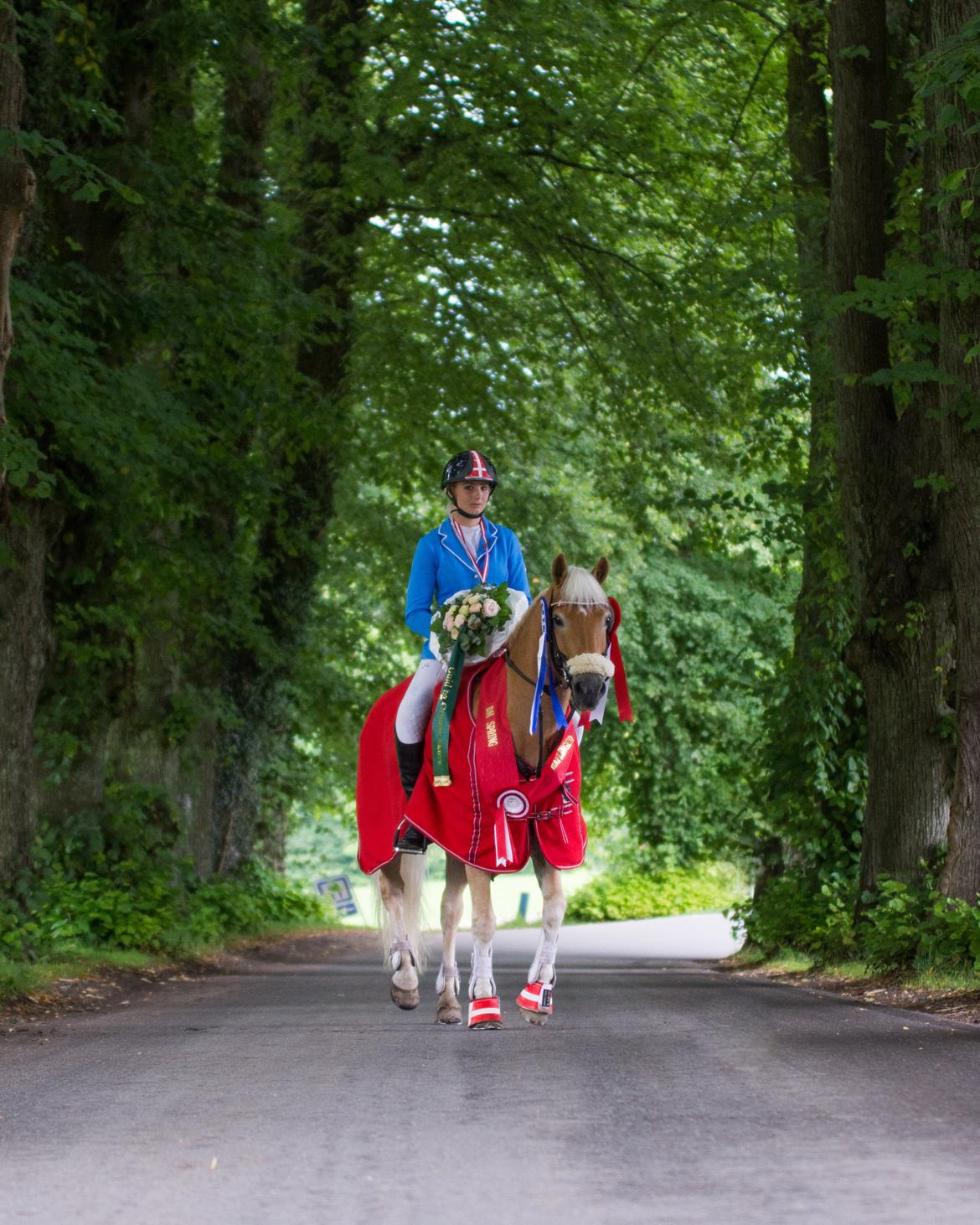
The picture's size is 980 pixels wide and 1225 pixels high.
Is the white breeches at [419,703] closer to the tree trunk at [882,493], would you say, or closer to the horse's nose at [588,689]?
the horse's nose at [588,689]

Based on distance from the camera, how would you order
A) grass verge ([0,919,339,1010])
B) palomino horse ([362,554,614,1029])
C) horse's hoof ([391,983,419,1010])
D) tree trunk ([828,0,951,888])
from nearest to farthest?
palomino horse ([362,554,614,1029]), horse's hoof ([391,983,419,1010]), grass verge ([0,919,339,1010]), tree trunk ([828,0,951,888])

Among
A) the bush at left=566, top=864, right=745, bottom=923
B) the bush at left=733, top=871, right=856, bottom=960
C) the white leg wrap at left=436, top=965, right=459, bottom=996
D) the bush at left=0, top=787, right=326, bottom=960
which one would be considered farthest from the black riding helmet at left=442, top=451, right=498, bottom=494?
the bush at left=566, top=864, right=745, bottom=923

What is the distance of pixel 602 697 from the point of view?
29.2 feet

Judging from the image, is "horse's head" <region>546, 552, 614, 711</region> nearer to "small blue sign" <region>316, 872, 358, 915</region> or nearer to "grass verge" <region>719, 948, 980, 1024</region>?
"grass verge" <region>719, 948, 980, 1024</region>

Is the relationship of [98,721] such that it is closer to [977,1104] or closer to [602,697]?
[602,697]

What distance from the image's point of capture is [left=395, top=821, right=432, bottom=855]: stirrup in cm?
1041

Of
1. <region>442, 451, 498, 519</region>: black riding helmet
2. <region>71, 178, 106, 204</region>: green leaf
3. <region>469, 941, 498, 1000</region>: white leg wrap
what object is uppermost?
<region>71, 178, 106, 204</region>: green leaf

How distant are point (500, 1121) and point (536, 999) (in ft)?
10.6

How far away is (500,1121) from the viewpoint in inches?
247

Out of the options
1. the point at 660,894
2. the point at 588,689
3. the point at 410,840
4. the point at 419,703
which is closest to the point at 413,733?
the point at 419,703

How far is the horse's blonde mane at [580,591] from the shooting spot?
9148 millimetres

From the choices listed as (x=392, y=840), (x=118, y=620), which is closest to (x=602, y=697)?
(x=392, y=840)

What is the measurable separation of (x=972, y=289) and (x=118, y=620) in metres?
9.12

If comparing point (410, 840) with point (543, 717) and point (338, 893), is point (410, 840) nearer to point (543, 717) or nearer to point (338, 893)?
point (543, 717)
